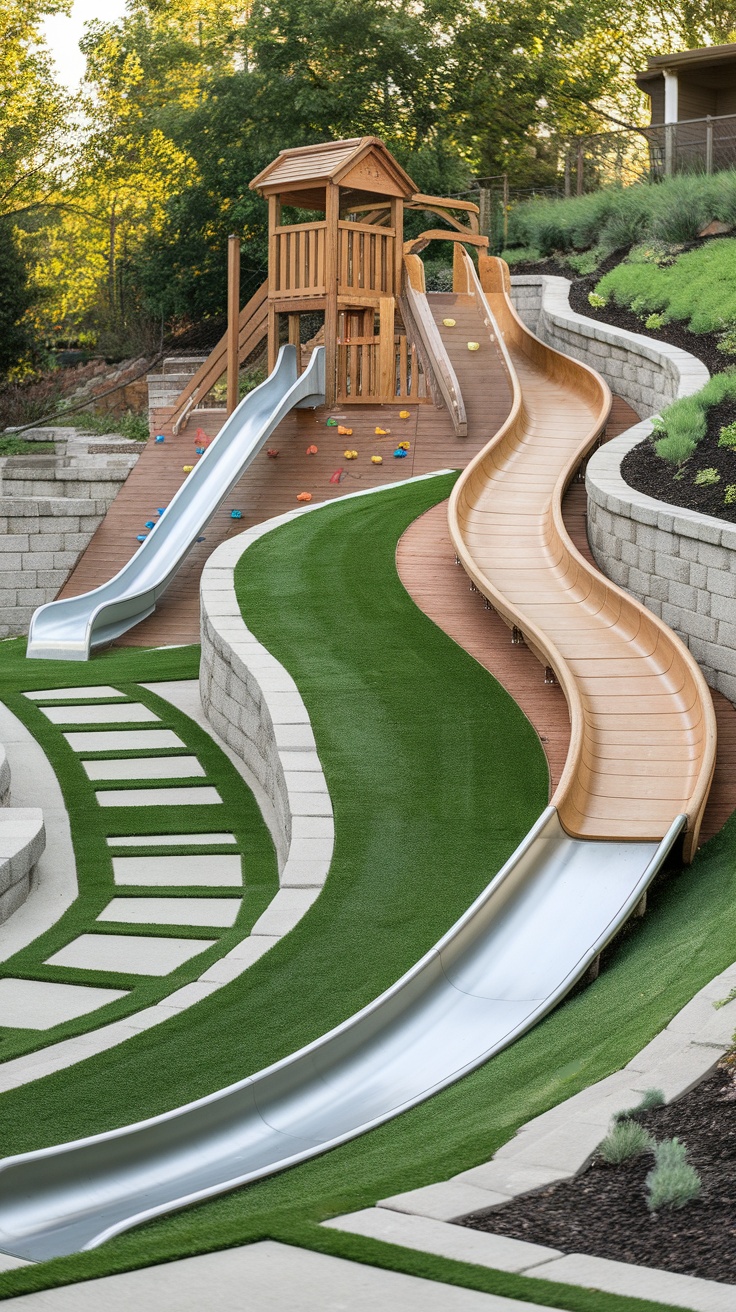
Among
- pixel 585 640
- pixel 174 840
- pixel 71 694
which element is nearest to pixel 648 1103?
pixel 174 840

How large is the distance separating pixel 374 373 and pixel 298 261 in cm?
212

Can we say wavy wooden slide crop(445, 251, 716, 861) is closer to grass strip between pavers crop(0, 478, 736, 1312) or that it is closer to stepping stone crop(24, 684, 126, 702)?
grass strip between pavers crop(0, 478, 736, 1312)

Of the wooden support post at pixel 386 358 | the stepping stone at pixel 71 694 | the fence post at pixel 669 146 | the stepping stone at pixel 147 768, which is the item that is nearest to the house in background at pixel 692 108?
the fence post at pixel 669 146

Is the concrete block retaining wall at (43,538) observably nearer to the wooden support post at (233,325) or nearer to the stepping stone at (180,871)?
the wooden support post at (233,325)

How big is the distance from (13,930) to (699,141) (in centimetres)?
2342

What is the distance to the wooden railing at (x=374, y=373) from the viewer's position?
1906 cm

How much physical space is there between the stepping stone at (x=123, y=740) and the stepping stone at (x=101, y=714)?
303 mm

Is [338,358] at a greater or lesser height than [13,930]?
greater

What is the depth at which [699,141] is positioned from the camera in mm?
26016

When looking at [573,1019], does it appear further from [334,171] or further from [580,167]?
[580,167]

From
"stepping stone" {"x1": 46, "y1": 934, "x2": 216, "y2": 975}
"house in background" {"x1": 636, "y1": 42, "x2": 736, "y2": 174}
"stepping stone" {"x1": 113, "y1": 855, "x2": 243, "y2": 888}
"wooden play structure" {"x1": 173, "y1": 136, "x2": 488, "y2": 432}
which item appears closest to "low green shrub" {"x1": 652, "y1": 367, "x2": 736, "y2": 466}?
"wooden play structure" {"x1": 173, "y1": 136, "x2": 488, "y2": 432}

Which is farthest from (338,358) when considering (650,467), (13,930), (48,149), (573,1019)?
(48,149)

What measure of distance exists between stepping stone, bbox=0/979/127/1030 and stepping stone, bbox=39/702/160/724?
16.2ft

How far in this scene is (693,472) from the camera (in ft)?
38.6
